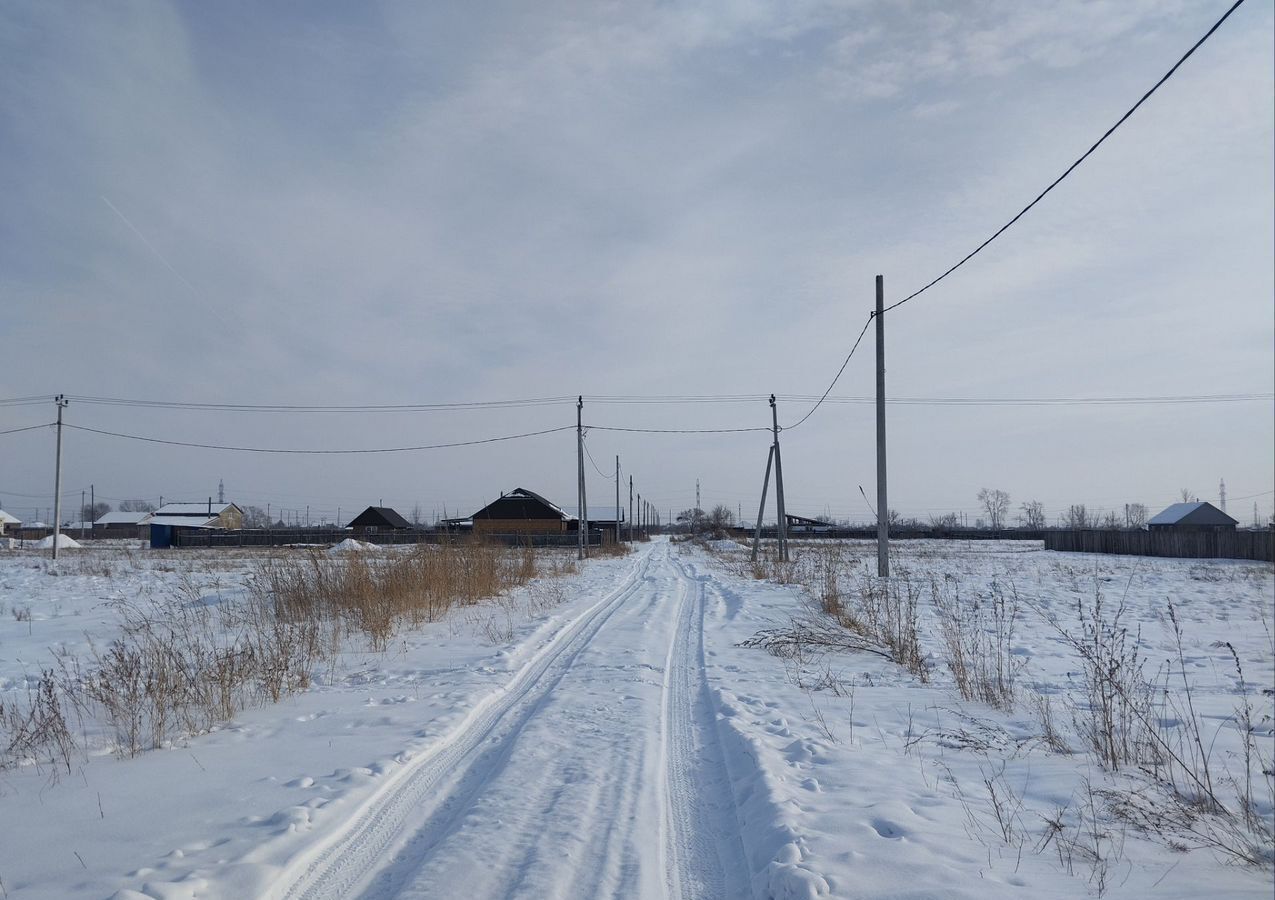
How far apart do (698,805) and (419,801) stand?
5.55 ft

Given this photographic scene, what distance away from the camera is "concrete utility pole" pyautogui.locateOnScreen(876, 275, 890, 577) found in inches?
723

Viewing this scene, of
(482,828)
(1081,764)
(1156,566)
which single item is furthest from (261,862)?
(1156,566)

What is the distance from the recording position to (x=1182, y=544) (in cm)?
1789

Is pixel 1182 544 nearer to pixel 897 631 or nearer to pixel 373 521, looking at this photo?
pixel 897 631

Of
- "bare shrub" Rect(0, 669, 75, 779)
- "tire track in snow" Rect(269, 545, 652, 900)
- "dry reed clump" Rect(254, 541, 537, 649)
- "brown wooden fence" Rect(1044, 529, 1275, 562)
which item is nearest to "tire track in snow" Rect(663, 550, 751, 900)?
"tire track in snow" Rect(269, 545, 652, 900)

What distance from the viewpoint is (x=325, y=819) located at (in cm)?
418

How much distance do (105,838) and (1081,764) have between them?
5945mm

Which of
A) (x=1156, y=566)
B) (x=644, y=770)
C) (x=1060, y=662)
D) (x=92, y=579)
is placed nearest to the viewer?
(x=644, y=770)

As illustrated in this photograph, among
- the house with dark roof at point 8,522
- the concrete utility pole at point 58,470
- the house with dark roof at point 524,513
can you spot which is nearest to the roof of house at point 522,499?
the house with dark roof at point 524,513

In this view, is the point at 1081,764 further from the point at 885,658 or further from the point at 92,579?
the point at 92,579

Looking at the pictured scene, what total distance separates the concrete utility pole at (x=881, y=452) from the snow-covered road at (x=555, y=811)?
11993mm

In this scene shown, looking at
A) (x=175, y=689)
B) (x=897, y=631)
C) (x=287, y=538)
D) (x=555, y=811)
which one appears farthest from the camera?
(x=287, y=538)

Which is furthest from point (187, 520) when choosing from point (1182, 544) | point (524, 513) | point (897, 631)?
point (1182, 544)

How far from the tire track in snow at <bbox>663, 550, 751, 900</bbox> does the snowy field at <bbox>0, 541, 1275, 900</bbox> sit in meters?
0.02
